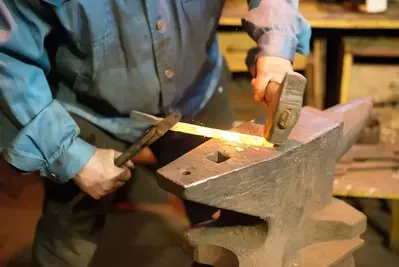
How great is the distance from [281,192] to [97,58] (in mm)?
450

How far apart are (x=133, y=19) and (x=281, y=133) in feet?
1.28

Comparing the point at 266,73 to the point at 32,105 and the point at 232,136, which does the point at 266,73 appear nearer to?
the point at 232,136

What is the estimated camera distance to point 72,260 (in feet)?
4.66

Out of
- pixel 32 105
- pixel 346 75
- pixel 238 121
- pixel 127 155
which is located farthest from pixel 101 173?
pixel 346 75

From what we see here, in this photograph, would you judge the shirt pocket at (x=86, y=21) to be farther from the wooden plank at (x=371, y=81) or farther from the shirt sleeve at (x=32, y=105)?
the wooden plank at (x=371, y=81)

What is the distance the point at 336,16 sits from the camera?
186 cm

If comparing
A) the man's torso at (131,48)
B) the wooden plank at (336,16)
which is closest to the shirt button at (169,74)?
the man's torso at (131,48)

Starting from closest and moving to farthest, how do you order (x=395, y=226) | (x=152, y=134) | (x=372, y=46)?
(x=152, y=134) → (x=395, y=226) → (x=372, y=46)

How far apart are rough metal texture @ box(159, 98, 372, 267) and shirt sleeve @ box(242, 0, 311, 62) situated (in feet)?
0.43

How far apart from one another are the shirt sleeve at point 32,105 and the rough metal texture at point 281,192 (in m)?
0.29

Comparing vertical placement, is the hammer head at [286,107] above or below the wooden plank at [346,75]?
above

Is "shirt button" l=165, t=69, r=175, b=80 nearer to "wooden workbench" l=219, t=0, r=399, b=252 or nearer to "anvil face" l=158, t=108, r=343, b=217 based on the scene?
"anvil face" l=158, t=108, r=343, b=217

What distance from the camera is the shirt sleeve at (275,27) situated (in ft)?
3.70

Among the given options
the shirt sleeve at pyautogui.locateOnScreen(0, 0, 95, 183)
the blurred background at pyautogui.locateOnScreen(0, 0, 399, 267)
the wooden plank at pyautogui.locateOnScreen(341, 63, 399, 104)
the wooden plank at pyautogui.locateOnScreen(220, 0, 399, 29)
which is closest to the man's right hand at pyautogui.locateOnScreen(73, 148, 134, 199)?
the shirt sleeve at pyautogui.locateOnScreen(0, 0, 95, 183)
